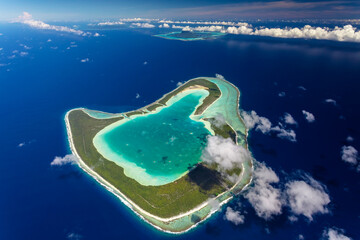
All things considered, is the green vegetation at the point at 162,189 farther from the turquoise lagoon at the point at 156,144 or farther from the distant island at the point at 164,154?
the turquoise lagoon at the point at 156,144

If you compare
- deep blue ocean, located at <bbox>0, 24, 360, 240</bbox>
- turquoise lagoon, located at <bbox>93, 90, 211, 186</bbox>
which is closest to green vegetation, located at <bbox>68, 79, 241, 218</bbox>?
turquoise lagoon, located at <bbox>93, 90, 211, 186</bbox>

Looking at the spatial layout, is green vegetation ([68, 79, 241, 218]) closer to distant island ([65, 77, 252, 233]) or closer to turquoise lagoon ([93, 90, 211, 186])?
distant island ([65, 77, 252, 233])

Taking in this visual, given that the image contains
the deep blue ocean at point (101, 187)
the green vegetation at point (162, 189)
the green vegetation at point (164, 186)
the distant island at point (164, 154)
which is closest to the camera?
the deep blue ocean at point (101, 187)

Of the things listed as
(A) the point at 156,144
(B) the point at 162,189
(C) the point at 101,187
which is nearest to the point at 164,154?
(A) the point at 156,144

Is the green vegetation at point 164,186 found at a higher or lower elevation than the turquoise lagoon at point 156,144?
lower

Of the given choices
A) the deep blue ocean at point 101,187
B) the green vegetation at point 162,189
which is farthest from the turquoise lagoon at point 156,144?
the deep blue ocean at point 101,187

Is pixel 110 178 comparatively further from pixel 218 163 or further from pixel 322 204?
pixel 322 204

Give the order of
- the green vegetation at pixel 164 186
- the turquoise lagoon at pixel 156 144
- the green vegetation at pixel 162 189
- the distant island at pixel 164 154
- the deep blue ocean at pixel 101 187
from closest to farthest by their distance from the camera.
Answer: the deep blue ocean at pixel 101 187
the green vegetation at pixel 162 189
the green vegetation at pixel 164 186
the distant island at pixel 164 154
the turquoise lagoon at pixel 156 144
